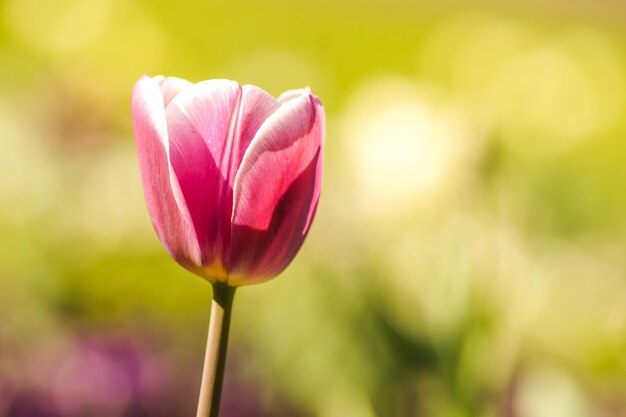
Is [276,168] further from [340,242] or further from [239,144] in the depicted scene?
[340,242]

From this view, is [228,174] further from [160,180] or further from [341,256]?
[341,256]

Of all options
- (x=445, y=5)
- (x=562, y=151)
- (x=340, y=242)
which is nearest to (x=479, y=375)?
(x=340, y=242)

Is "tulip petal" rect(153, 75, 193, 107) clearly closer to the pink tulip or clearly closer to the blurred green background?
the pink tulip

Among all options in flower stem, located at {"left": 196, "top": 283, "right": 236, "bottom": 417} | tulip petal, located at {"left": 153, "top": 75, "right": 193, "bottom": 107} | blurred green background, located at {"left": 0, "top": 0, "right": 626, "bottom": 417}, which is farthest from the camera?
blurred green background, located at {"left": 0, "top": 0, "right": 626, "bottom": 417}

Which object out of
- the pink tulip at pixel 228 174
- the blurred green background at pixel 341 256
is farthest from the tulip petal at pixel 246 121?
the blurred green background at pixel 341 256

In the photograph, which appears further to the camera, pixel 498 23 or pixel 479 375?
pixel 498 23

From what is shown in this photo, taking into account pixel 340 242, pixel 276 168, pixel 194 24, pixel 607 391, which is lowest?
pixel 607 391

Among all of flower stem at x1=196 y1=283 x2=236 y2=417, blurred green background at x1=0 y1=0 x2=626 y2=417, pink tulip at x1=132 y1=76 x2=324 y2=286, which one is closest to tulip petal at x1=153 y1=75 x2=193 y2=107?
pink tulip at x1=132 y1=76 x2=324 y2=286

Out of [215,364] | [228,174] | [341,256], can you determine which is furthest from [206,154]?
[341,256]

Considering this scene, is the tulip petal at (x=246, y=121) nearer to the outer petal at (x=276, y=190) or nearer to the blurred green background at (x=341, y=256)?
the outer petal at (x=276, y=190)
